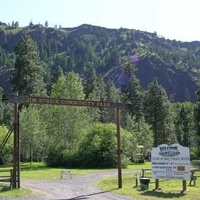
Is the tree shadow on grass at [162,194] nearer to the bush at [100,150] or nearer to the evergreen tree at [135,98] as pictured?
the bush at [100,150]

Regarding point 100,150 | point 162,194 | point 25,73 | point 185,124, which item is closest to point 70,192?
point 162,194

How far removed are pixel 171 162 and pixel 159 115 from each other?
55944 millimetres

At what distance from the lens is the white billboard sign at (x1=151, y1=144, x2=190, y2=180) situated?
1019 inches

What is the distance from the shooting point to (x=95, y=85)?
99562mm

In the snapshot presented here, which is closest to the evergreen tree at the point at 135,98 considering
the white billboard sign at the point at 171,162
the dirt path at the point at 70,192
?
the dirt path at the point at 70,192

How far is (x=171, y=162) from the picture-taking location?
87.1 ft

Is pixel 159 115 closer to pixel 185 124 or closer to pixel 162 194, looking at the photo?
pixel 185 124

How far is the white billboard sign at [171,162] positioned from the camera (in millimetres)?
25891

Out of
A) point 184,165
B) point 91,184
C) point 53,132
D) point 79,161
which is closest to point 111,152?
point 79,161

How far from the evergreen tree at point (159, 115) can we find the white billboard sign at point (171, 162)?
5520cm

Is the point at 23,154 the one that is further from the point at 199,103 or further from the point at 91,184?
the point at 91,184

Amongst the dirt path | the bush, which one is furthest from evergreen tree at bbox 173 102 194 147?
the dirt path

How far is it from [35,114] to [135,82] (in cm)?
3975

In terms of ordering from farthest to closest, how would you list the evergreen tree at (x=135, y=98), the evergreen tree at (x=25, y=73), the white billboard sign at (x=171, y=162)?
the evergreen tree at (x=135, y=98) < the evergreen tree at (x=25, y=73) < the white billboard sign at (x=171, y=162)
